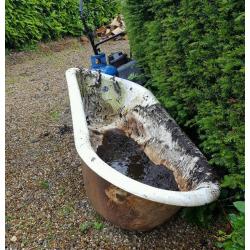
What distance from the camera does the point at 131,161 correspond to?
3600 millimetres

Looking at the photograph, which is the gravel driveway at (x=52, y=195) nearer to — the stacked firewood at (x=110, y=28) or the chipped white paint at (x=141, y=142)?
the chipped white paint at (x=141, y=142)

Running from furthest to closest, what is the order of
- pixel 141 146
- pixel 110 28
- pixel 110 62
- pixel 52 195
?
pixel 110 28 < pixel 110 62 < pixel 141 146 < pixel 52 195

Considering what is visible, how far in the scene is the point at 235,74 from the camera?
2.31 m

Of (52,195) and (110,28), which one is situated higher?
(52,195)

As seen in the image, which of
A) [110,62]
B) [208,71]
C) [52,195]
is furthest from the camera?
[110,62]

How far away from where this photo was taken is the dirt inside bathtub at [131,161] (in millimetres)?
3125

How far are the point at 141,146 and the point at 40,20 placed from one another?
659cm

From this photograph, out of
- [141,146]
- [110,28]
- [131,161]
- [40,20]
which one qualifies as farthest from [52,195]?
[110,28]

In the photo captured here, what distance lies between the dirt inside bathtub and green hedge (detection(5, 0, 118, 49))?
18.4 feet

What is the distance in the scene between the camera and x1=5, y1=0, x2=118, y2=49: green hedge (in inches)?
335

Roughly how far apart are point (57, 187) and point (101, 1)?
8500 millimetres

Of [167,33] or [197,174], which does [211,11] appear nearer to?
[167,33]

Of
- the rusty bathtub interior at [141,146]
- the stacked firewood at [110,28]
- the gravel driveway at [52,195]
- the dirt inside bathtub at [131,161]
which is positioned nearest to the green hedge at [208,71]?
the rusty bathtub interior at [141,146]

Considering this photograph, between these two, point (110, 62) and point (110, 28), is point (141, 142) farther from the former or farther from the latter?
point (110, 28)
